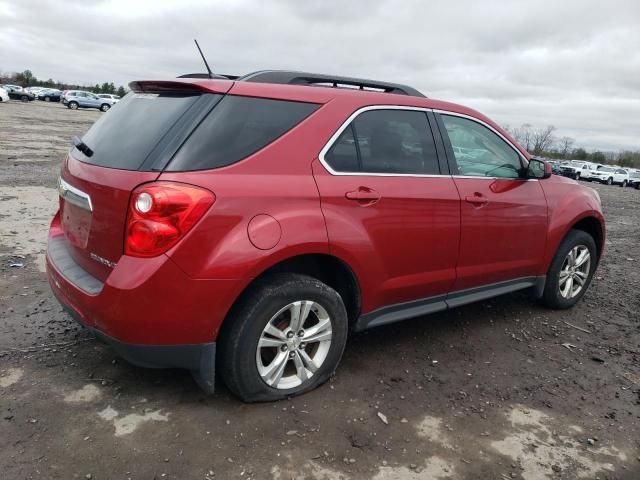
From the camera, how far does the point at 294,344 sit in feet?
9.70

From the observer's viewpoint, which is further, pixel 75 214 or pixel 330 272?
pixel 330 272

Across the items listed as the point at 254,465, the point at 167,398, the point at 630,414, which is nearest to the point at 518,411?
the point at 630,414

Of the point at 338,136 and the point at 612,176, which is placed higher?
the point at 338,136

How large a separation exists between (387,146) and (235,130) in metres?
1.04

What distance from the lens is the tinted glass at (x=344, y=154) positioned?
302cm

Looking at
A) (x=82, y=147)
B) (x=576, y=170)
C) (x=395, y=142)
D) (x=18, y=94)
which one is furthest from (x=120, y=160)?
(x=18, y=94)

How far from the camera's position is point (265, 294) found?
2.76 metres

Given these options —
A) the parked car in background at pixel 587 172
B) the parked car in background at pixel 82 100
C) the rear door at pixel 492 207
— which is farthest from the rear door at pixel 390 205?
the parked car in background at pixel 82 100

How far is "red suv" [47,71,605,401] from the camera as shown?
2.54 m

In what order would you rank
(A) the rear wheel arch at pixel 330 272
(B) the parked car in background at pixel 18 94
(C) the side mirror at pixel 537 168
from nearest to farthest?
(A) the rear wheel arch at pixel 330 272 < (C) the side mirror at pixel 537 168 < (B) the parked car in background at pixel 18 94

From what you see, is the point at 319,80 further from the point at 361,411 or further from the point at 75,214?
the point at 361,411

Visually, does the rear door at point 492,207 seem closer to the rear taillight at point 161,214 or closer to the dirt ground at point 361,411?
the dirt ground at point 361,411

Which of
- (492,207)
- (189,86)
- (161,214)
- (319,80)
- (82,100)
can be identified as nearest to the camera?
(161,214)

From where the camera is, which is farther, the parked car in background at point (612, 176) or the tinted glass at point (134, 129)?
the parked car in background at point (612, 176)
